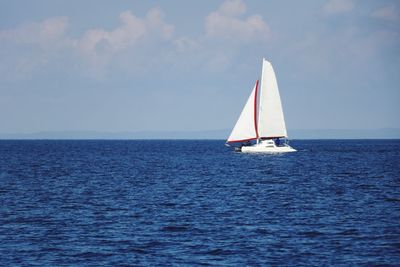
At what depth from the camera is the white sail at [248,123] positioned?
384 ft

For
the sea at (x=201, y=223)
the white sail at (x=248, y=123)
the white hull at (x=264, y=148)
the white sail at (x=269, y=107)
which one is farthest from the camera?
the white sail at (x=248, y=123)

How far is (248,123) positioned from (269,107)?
4.98m

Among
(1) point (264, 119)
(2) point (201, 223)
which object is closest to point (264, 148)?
(1) point (264, 119)

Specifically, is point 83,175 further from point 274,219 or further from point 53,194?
point 274,219

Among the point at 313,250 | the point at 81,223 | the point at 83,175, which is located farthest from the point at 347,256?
the point at 83,175

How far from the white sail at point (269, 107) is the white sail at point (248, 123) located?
1.97 m

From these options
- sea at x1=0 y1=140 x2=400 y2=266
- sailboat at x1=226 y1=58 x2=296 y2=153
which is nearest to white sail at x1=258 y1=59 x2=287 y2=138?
sailboat at x1=226 y1=58 x2=296 y2=153

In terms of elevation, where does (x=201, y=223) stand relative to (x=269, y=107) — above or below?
below

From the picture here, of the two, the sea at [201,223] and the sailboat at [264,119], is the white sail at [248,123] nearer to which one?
the sailboat at [264,119]

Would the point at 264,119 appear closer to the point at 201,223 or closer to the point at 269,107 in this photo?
the point at 269,107

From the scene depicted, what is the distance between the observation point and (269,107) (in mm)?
116188

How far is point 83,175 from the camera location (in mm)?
75188

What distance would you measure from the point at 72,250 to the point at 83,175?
153 feet

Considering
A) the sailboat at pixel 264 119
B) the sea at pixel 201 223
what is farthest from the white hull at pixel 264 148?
the sea at pixel 201 223
